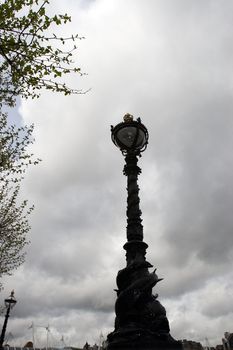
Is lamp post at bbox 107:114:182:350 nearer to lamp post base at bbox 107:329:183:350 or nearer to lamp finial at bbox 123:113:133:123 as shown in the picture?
lamp post base at bbox 107:329:183:350

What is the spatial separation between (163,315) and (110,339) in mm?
1138

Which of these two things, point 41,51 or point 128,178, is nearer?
point 41,51

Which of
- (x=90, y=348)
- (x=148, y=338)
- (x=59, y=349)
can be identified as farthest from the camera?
(x=90, y=348)

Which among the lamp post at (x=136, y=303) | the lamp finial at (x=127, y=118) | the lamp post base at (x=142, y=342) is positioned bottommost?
the lamp post base at (x=142, y=342)

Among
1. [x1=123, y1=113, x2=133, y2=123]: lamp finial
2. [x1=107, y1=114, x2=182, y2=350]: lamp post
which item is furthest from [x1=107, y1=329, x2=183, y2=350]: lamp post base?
[x1=123, y1=113, x2=133, y2=123]: lamp finial

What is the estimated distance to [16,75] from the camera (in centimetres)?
645

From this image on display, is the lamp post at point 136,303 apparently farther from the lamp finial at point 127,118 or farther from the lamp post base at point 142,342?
the lamp finial at point 127,118

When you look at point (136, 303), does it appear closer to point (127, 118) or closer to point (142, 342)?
point (142, 342)

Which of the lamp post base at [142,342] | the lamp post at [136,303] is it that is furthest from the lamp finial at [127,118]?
the lamp post base at [142,342]

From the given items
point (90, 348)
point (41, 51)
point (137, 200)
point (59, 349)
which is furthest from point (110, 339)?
point (90, 348)

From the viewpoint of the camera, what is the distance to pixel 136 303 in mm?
6426

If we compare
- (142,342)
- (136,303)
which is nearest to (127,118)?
(136,303)

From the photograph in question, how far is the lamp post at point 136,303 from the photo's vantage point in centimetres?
592

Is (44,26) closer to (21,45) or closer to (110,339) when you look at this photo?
(21,45)
